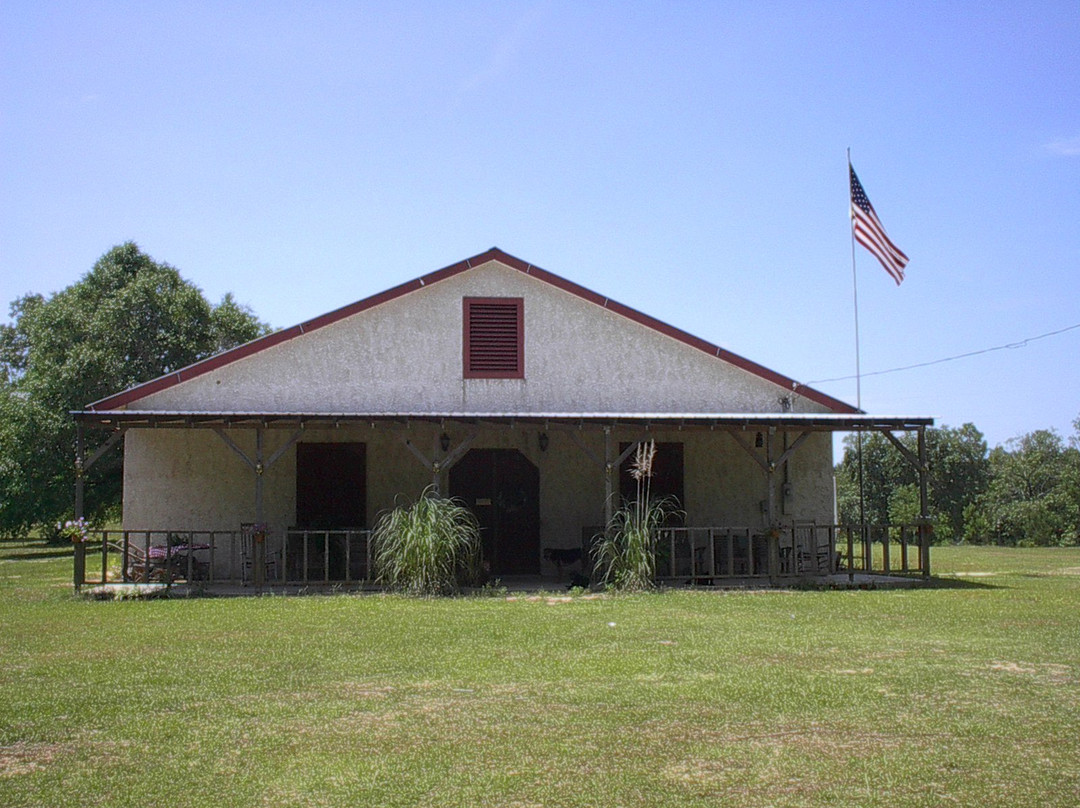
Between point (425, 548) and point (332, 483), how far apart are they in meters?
4.15

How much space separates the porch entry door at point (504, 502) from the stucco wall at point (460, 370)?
1.28m

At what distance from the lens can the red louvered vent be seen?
57.7 feet

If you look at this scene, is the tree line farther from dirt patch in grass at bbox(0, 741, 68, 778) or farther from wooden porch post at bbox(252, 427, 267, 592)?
dirt patch in grass at bbox(0, 741, 68, 778)

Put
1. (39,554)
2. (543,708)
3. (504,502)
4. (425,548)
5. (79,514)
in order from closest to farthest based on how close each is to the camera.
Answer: (543,708) < (425,548) < (79,514) < (504,502) < (39,554)

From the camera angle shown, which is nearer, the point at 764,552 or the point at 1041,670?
the point at 1041,670

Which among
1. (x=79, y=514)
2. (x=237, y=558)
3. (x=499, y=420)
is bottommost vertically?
(x=237, y=558)

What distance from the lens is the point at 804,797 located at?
539 centimetres

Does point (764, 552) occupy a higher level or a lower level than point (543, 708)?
higher

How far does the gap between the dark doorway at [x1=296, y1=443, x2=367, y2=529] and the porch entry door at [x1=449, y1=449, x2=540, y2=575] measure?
1.52 meters

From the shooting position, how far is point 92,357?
28156 millimetres

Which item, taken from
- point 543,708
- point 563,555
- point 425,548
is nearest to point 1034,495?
point 563,555

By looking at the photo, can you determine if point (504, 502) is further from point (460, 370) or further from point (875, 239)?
point (875, 239)

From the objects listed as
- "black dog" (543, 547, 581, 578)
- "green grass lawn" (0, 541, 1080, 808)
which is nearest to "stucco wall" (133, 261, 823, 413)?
Answer: "black dog" (543, 547, 581, 578)

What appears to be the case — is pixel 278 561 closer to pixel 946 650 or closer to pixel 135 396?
pixel 135 396
